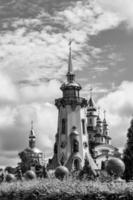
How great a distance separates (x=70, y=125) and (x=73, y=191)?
270 feet

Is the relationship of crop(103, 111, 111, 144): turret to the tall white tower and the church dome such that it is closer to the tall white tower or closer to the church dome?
the church dome

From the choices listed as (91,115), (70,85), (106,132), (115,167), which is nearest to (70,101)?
(70,85)

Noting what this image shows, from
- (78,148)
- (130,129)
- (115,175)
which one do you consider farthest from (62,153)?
(115,175)

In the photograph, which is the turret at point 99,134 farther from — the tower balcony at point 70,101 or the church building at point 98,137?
the tower balcony at point 70,101

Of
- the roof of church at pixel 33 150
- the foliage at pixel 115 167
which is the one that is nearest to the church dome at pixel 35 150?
the roof of church at pixel 33 150

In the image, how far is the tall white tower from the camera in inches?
3839

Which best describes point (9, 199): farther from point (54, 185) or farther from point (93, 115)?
point (93, 115)

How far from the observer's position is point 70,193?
17828 mm

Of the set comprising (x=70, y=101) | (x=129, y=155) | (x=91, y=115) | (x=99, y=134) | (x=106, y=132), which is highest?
(x=91, y=115)

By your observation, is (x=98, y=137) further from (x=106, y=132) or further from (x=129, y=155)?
(x=129, y=155)

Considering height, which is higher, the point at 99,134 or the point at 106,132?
the point at 106,132

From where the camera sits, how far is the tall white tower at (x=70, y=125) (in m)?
97.5

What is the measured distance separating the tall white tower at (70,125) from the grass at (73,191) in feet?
246

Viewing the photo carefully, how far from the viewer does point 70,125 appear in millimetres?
100188
